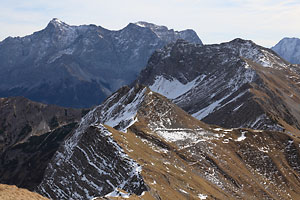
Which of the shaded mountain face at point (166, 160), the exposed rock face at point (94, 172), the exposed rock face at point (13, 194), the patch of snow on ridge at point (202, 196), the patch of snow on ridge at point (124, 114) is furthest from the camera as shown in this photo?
the patch of snow on ridge at point (124, 114)

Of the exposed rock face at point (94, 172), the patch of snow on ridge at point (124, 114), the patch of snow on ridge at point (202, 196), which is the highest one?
the patch of snow on ridge at point (124, 114)

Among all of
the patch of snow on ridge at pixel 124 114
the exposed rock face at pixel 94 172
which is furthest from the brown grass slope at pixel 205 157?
the patch of snow on ridge at pixel 124 114

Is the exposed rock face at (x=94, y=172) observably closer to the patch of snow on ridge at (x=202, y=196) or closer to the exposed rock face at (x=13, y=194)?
the patch of snow on ridge at (x=202, y=196)

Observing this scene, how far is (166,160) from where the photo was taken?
319 feet

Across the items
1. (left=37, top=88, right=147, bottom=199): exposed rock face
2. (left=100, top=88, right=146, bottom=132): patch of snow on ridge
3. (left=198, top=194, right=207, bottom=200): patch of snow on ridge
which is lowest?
(left=198, top=194, right=207, bottom=200): patch of snow on ridge

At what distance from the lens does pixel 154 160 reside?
9219 centimetres

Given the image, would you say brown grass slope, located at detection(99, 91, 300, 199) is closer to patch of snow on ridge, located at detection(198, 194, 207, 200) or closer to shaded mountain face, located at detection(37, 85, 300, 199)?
shaded mountain face, located at detection(37, 85, 300, 199)

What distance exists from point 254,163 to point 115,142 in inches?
2007

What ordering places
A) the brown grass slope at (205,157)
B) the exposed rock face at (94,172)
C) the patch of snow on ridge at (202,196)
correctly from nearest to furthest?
the exposed rock face at (94,172) → the patch of snow on ridge at (202,196) → the brown grass slope at (205,157)

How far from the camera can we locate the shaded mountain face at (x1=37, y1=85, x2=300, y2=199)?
8256 centimetres

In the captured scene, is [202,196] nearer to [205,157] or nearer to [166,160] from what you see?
[166,160]

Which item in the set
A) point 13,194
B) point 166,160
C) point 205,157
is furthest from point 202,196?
point 13,194

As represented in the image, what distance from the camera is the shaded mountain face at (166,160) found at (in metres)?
82.6

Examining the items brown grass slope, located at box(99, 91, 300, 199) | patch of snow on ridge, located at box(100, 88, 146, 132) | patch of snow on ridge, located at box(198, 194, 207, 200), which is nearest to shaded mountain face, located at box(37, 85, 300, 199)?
brown grass slope, located at box(99, 91, 300, 199)
